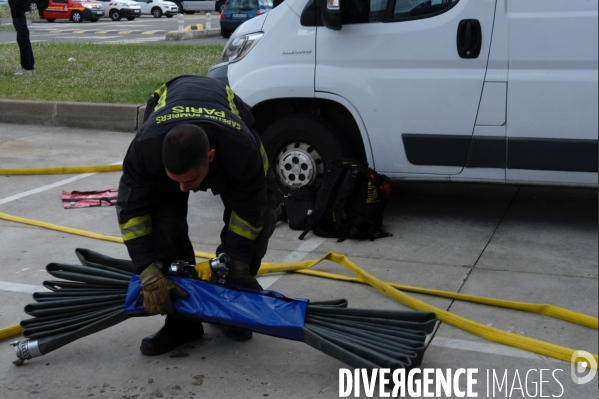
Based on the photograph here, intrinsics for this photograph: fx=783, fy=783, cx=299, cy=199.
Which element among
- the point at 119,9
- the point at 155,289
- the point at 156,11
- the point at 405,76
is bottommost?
the point at 156,11

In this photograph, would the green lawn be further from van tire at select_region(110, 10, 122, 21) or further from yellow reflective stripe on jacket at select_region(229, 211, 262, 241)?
van tire at select_region(110, 10, 122, 21)

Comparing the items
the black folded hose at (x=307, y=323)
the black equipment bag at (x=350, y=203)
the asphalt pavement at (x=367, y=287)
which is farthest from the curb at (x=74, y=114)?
the black folded hose at (x=307, y=323)

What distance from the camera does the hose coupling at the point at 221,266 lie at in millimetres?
3633

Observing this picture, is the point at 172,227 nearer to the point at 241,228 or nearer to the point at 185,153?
the point at 241,228

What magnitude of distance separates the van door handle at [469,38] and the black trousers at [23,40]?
834 centimetres

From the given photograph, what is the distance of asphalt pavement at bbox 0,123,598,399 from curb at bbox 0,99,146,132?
6.17 ft

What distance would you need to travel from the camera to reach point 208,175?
3.44m

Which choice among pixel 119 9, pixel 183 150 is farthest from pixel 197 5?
pixel 183 150

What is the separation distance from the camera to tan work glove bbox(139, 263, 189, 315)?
3477 mm

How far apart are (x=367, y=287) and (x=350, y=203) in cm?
102

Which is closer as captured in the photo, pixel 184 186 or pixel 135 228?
pixel 184 186

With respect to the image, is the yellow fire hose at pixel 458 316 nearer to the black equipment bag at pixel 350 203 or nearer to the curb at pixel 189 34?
the black equipment bag at pixel 350 203

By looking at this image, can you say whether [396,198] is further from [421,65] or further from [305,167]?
[421,65]

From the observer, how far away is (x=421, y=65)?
5.40 metres
